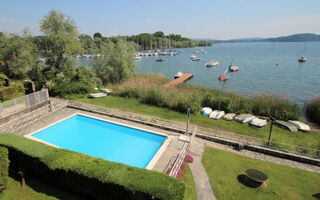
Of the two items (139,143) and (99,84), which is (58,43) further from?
(139,143)

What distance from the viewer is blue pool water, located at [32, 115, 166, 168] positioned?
10.6 meters

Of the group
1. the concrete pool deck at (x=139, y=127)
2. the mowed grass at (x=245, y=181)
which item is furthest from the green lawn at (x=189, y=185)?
the concrete pool deck at (x=139, y=127)

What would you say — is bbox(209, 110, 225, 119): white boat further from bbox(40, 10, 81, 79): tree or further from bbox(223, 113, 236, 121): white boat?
bbox(40, 10, 81, 79): tree

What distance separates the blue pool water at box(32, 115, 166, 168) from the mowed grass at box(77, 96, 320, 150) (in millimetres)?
3472

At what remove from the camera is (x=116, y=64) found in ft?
84.9

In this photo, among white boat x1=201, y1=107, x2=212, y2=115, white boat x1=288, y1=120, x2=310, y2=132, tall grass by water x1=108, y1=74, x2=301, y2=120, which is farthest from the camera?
white boat x1=201, y1=107, x2=212, y2=115

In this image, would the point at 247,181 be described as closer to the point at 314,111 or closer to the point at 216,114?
the point at 216,114

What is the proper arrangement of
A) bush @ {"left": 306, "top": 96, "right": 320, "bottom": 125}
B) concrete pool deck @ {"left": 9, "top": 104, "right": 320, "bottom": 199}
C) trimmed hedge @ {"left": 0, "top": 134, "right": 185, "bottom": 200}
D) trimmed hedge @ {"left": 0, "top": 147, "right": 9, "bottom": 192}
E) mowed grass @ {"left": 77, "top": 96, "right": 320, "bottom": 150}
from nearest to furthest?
trimmed hedge @ {"left": 0, "top": 134, "right": 185, "bottom": 200}
trimmed hedge @ {"left": 0, "top": 147, "right": 9, "bottom": 192}
concrete pool deck @ {"left": 9, "top": 104, "right": 320, "bottom": 199}
mowed grass @ {"left": 77, "top": 96, "right": 320, "bottom": 150}
bush @ {"left": 306, "top": 96, "right": 320, "bottom": 125}

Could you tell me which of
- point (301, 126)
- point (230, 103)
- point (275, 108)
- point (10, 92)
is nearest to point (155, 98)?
point (230, 103)

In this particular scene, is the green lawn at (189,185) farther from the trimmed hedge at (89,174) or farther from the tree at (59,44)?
the tree at (59,44)

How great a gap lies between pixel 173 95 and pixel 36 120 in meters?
12.0

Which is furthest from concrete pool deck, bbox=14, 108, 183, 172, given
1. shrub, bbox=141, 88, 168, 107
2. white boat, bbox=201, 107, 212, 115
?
white boat, bbox=201, 107, 212, 115

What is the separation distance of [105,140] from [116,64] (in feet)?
53.2

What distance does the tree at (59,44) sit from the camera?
71.4 ft
